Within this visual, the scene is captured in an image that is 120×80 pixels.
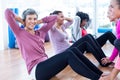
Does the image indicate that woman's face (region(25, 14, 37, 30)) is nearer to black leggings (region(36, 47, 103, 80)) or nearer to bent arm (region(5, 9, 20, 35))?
bent arm (region(5, 9, 20, 35))

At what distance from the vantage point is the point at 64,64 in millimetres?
2582

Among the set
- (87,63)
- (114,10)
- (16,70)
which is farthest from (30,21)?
(16,70)

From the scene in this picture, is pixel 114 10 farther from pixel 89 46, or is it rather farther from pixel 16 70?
pixel 16 70

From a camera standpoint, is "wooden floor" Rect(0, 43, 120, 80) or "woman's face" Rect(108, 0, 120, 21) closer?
"woman's face" Rect(108, 0, 120, 21)

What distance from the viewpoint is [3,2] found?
5.46m

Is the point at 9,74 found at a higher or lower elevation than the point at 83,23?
lower

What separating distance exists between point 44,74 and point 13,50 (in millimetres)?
2893

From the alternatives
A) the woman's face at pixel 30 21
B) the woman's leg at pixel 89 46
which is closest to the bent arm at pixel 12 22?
the woman's face at pixel 30 21

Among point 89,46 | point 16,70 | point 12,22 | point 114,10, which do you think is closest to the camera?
point 114,10

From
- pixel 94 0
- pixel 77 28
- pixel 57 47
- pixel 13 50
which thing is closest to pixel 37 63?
pixel 57 47

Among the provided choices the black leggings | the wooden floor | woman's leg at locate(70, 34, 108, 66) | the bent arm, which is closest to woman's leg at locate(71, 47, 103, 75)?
the black leggings

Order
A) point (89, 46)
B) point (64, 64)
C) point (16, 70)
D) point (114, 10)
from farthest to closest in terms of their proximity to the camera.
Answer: point (16, 70) → point (89, 46) → point (64, 64) → point (114, 10)

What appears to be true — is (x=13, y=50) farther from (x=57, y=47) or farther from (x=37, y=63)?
(x=37, y=63)

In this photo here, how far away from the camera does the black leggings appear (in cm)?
247
